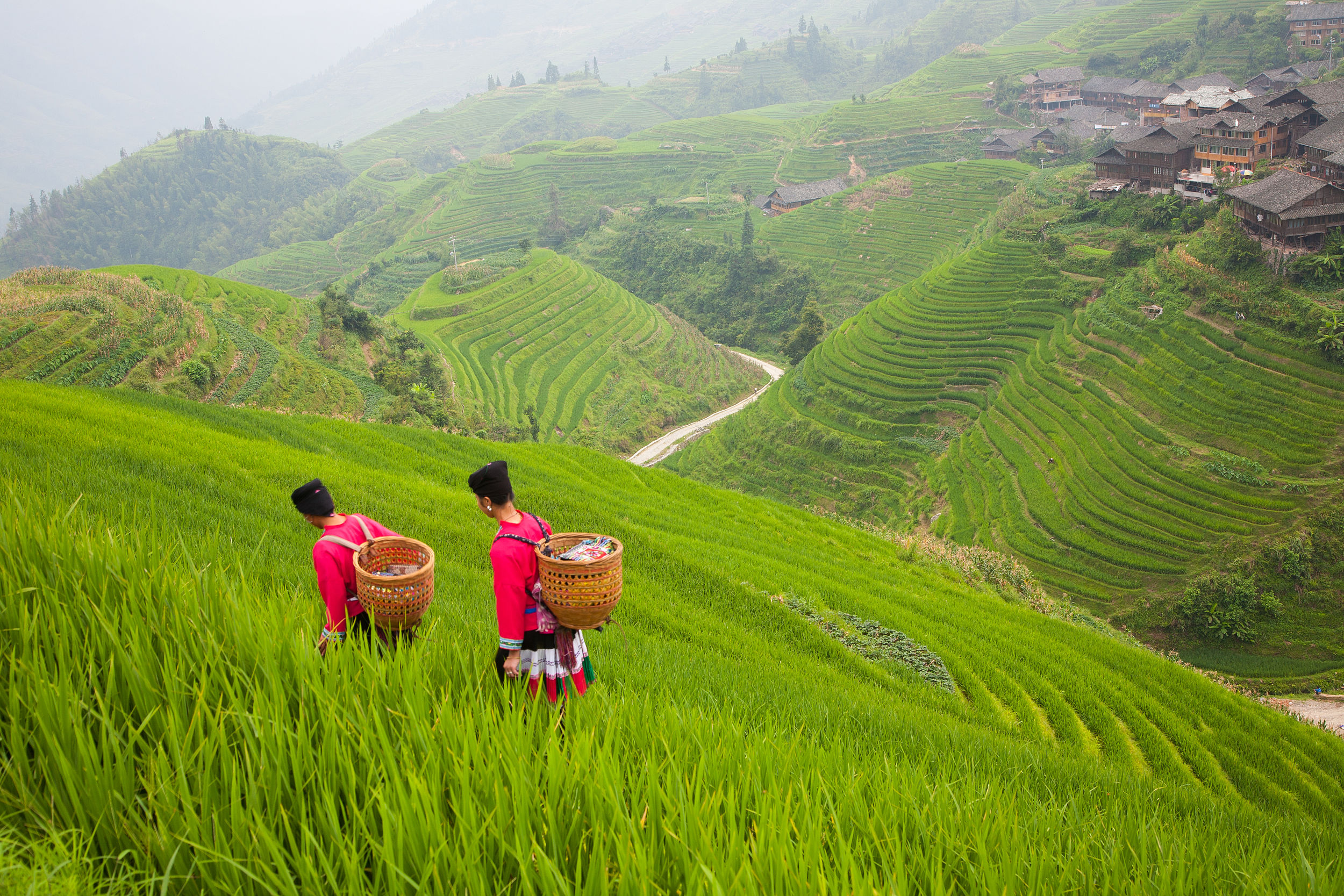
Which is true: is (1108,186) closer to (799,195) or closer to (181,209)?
(799,195)

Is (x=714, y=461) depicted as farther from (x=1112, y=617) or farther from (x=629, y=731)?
(x=629, y=731)

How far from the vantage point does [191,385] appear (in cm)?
1895

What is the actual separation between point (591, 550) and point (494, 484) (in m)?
0.62

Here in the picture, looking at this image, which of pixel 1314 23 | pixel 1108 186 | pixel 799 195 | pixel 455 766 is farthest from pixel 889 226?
pixel 455 766

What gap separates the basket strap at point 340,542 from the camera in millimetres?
3854

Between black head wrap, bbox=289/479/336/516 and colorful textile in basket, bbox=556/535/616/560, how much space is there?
1358mm

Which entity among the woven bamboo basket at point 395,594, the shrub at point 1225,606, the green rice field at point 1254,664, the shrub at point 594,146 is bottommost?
the green rice field at point 1254,664

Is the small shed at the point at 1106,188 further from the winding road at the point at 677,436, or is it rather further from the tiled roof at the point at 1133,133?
the winding road at the point at 677,436

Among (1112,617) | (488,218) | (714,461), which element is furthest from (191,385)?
(488,218)

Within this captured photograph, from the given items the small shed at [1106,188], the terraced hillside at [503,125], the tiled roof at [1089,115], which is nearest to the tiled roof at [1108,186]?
the small shed at [1106,188]

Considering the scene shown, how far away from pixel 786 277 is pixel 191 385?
161 feet

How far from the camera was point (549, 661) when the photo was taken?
3.61 metres

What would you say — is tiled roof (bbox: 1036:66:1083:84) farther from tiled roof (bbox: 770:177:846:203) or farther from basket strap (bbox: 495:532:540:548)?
basket strap (bbox: 495:532:540:548)

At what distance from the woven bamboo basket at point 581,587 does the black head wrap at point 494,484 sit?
0.45 m
